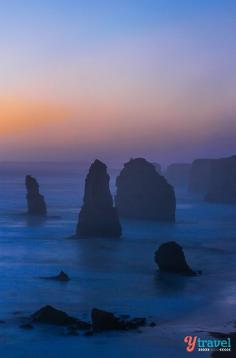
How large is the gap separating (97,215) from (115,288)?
4465 centimetres

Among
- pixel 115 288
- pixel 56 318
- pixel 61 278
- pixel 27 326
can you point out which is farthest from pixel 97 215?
pixel 27 326

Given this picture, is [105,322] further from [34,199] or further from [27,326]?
[34,199]

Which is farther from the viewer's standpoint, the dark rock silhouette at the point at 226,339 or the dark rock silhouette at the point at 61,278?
the dark rock silhouette at the point at 61,278

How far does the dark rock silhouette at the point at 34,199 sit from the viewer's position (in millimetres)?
145625

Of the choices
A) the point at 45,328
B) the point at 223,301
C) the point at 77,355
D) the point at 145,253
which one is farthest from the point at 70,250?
the point at 77,355

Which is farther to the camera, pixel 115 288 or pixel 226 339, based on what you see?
pixel 115 288

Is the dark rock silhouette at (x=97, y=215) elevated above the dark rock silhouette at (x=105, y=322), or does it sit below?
above

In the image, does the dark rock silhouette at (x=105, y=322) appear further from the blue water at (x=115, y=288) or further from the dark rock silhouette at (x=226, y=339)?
the dark rock silhouette at (x=226, y=339)

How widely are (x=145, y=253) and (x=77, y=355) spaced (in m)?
46.6

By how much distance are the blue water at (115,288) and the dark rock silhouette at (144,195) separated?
2280 centimetres

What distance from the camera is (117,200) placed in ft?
491

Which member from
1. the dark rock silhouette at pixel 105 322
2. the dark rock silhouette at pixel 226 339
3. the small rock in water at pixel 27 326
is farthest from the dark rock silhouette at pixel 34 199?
the dark rock silhouette at pixel 226 339

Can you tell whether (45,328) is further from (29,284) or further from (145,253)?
(145,253)

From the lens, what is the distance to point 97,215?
4144 inches
